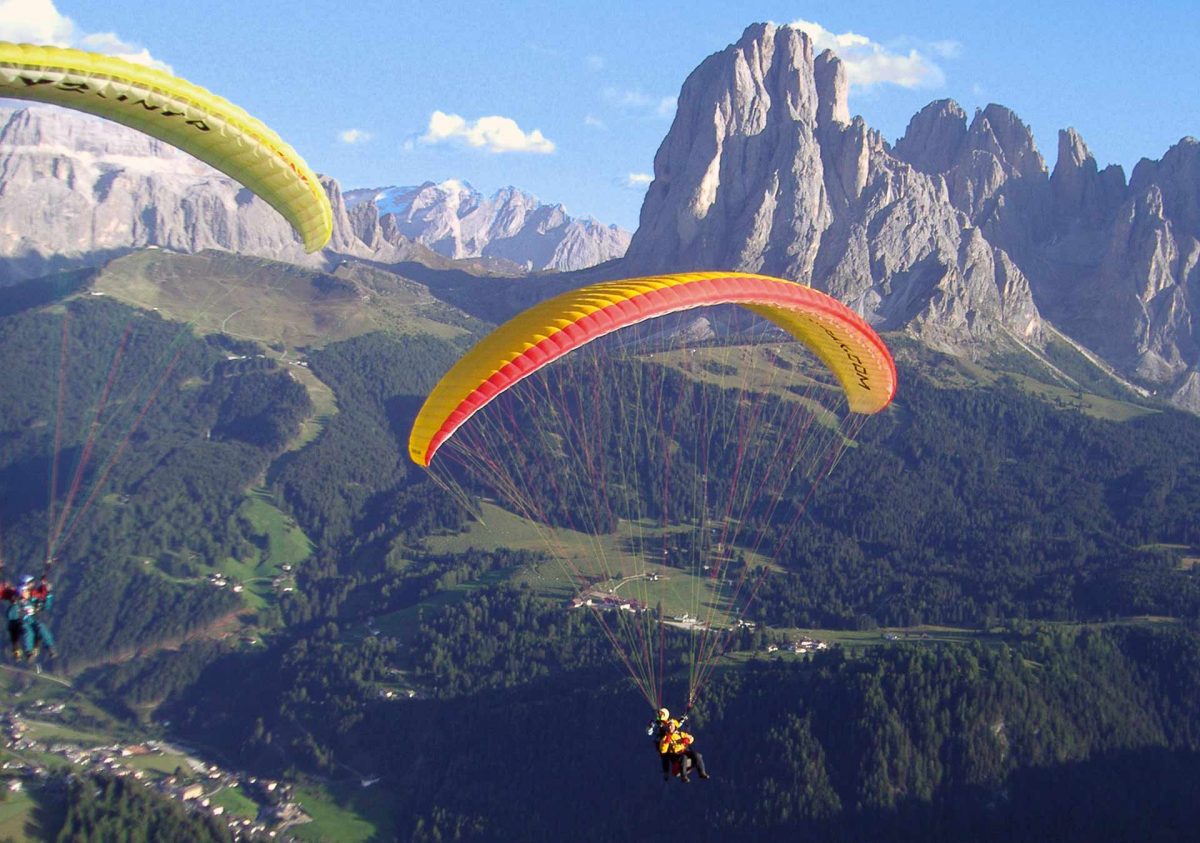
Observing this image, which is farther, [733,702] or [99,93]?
[733,702]

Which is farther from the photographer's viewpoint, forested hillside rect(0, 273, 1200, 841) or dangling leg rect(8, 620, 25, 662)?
forested hillside rect(0, 273, 1200, 841)

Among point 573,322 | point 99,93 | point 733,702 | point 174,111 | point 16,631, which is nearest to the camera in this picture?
point 99,93

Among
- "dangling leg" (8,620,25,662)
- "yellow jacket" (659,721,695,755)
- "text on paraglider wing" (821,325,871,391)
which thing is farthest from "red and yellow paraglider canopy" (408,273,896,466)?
"dangling leg" (8,620,25,662)

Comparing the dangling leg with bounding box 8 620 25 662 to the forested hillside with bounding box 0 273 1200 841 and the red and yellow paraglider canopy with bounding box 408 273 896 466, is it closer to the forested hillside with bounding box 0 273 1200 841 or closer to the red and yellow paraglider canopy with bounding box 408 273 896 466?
the red and yellow paraglider canopy with bounding box 408 273 896 466

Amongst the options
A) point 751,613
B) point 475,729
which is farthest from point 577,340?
point 751,613

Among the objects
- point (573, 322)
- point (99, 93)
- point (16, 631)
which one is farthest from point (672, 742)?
point (99, 93)

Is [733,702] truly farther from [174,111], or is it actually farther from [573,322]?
[174,111]
